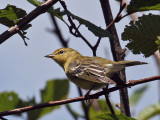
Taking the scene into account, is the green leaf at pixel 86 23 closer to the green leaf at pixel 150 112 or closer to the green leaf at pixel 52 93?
the green leaf at pixel 150 112

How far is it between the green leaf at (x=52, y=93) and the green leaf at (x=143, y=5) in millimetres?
1735

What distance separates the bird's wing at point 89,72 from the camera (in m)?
3.82

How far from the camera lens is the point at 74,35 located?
2.84m

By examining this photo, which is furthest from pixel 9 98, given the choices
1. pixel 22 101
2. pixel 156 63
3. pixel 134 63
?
pixel 156 63

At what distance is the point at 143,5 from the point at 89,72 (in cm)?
156

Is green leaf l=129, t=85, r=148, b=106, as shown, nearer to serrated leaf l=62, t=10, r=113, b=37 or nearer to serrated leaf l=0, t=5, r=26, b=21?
serrated leaf l=62, t=10, r=113, b=37

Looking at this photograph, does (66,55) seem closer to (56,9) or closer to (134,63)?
(134,63)

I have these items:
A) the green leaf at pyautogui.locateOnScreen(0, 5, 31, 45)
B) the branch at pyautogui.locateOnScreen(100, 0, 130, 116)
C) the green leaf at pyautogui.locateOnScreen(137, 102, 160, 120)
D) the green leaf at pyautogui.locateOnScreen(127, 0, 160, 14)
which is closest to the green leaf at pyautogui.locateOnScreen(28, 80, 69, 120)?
the green leaf at pyautogui.locateOnScreen(137, 102, 160, 120)

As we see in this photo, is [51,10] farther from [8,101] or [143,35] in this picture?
[8,101]

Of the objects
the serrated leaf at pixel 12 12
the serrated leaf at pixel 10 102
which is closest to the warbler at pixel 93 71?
the serrated leaf at pixel 10 102

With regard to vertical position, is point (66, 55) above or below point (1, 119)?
above

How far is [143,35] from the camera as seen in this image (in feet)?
9.35

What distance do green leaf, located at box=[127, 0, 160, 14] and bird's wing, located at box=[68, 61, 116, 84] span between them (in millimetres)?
883

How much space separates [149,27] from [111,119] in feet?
2.97
